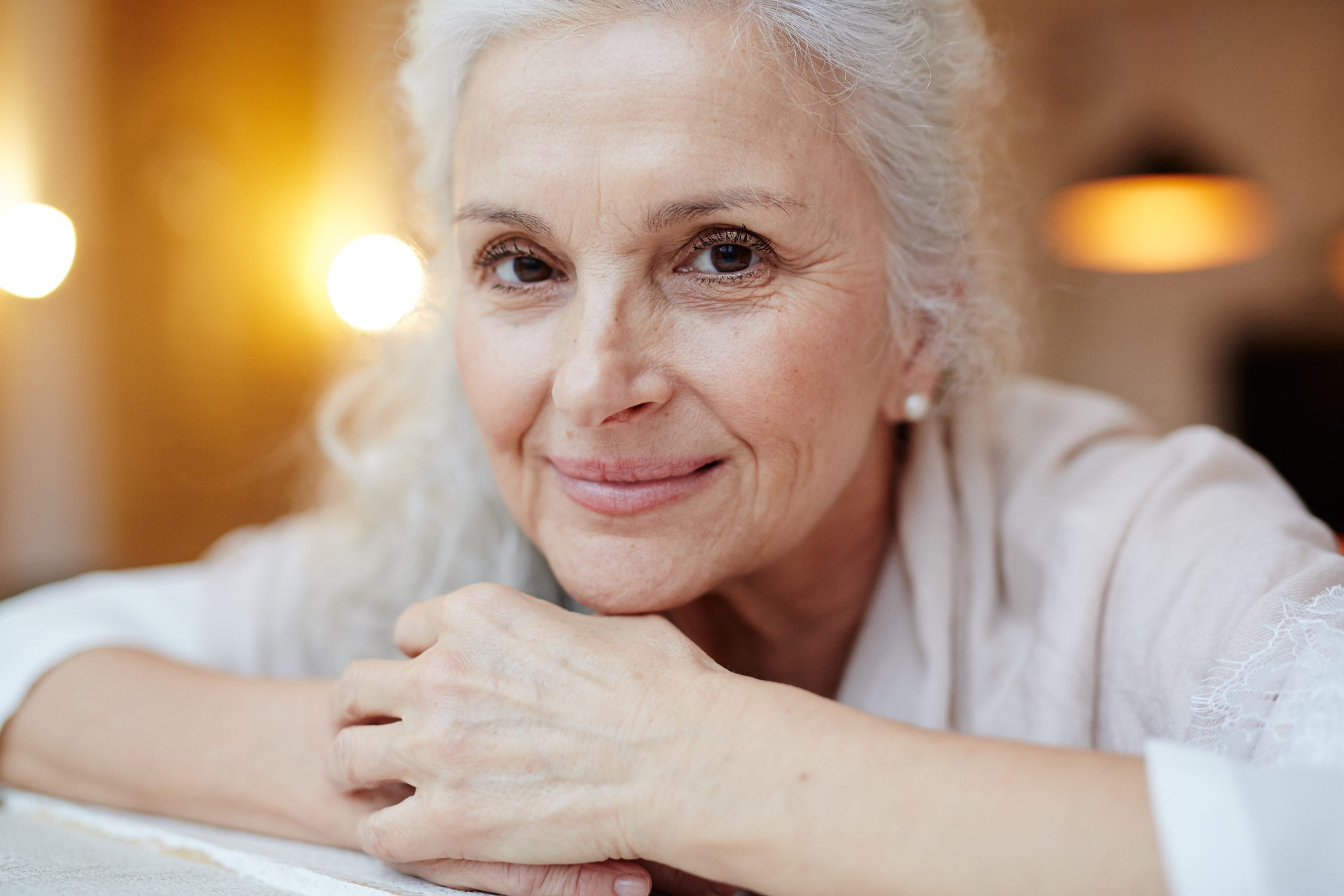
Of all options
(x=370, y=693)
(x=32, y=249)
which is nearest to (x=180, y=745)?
(x=370, y=693)

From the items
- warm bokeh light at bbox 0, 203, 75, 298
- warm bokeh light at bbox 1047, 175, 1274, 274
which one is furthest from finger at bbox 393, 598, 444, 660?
warm bokeh light at bbox 1047, 175, 1274, 274

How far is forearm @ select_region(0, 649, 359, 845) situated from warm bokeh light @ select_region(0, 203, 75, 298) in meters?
3.03

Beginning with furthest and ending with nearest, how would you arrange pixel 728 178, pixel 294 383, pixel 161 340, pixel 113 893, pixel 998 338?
pixel 294 383 → pixel 161 340 → pixel 998 338 → pixel 728 178 → pixel 113 893

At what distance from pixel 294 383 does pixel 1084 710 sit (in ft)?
14.7

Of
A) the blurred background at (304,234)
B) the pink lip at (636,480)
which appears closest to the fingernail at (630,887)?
the pink lip at (636,480)

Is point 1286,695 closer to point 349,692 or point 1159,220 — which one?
point 349,692

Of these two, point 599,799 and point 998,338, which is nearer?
point 599,799

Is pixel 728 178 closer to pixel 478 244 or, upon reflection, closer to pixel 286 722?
pixel 478 244

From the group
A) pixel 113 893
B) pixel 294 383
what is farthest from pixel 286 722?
pixel 294 383

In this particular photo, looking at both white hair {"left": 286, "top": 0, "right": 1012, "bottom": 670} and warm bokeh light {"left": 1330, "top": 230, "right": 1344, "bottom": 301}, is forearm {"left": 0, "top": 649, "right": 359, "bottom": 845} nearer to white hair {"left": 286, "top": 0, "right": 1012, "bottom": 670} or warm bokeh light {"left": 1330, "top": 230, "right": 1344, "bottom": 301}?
white hair {"left": 286, "top": 0, "right": 1012, "bottom": 670}

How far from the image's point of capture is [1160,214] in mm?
4340

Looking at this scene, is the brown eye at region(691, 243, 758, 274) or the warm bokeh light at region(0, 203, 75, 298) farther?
the warm bokeh light at region(0, 203, 75, 298)

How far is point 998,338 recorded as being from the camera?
1.40 metres

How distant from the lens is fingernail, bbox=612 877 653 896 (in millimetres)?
859
